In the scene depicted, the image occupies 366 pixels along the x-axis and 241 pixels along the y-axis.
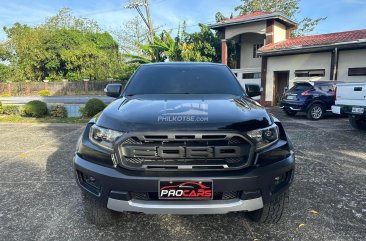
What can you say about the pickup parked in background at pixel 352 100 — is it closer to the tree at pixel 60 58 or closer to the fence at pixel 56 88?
the fence at pixel 56 88

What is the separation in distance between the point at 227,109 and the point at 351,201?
2.08m

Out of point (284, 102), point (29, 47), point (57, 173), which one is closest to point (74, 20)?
point (29, 47)

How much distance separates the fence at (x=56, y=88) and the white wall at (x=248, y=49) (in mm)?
17761

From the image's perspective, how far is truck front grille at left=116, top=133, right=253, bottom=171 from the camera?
7.58ft

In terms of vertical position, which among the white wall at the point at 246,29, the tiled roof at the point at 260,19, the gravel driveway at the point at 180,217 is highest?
the tiled roof at the point at 260,19

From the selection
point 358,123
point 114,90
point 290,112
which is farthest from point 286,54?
point 114,90

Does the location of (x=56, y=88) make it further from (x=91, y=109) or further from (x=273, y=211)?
(x=273, y=211)

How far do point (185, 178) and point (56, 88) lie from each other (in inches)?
1455

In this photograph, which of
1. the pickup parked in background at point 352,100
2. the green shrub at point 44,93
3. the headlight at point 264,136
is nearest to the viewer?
the headlight at point 264,136

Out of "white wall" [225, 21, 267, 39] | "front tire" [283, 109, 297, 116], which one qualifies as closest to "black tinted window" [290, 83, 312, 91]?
"front tire" [283, 109, 297, 116]

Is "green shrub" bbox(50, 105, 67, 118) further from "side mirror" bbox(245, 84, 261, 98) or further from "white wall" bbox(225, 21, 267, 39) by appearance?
"white wall" bbox(225, 21, 267, 39)

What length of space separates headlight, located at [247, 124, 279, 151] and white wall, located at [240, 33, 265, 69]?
20.9 meters

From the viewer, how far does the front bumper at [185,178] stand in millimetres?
2262

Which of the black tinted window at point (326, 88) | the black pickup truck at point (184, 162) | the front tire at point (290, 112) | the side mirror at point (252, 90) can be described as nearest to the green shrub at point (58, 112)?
the front tire at point (290, 112)
